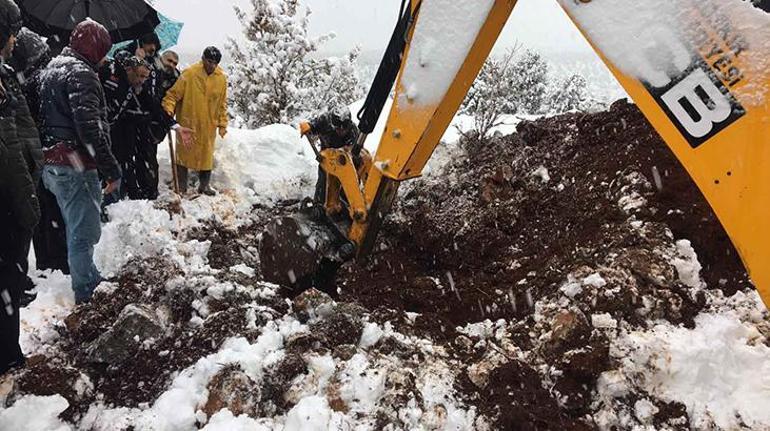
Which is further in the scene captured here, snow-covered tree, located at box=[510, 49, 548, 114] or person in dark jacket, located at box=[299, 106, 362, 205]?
snow-covered tree, located at box=[510, 49, 548, 114]

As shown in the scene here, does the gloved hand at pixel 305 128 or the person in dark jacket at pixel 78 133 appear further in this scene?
the gloved hand at pixel 305 128

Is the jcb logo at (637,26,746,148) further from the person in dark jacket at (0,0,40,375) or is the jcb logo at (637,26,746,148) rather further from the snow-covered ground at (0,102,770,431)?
the person in dark jacket at (0,0,40,375)

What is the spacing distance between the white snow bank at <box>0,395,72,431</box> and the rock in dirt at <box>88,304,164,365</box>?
13.5 inches

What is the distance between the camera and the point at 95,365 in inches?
122

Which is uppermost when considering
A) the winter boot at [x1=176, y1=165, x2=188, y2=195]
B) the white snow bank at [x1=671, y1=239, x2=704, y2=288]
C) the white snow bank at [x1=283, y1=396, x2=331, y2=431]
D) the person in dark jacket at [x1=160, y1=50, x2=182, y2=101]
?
the white snow bank at [x1=671, y1=239, x2=704, y2=288]

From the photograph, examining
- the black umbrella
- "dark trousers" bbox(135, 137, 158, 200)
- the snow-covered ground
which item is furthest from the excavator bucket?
the black umbrella

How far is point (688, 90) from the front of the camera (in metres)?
1.73

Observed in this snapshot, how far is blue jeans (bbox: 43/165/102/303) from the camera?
3.60m

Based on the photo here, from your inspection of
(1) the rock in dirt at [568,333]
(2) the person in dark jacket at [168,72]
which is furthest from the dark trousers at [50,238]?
(1) the rock in dirt at [568,333]

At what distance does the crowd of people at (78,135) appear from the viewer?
2713 mm

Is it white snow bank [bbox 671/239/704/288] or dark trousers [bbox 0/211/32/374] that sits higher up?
white snow bank [bbox 671/239/704/288]

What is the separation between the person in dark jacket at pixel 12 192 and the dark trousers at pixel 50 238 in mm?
1591

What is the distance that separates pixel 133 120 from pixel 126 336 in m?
2.55

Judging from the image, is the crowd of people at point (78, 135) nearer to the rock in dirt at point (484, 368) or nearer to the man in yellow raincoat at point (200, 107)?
the man in yellow raincoat at point (200, 107)
